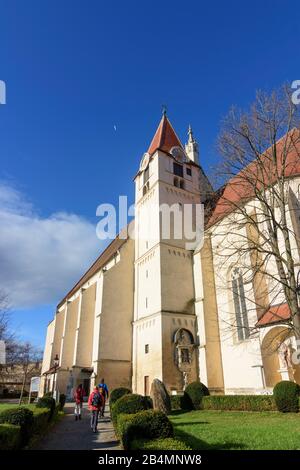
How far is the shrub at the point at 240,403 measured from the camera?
13992mm

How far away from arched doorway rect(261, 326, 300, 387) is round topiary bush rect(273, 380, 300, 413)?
8.76 feet

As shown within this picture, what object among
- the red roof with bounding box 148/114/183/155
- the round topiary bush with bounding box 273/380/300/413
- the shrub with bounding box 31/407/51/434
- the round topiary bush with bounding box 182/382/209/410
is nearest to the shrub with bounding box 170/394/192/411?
the round topiary bush with bounding box 182/382/209/410

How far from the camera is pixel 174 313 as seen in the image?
22656 millimetres

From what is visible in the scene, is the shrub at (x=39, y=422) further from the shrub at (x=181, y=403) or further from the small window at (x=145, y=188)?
the small window at (x=145, y=188)

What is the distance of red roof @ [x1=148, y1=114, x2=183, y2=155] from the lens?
2992 cm

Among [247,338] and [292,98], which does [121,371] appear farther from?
[292,98]

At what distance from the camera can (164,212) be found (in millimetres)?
26141

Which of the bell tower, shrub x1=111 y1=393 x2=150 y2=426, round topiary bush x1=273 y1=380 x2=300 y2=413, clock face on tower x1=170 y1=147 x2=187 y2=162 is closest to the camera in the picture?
shrub x1=111 y1=393 x2=150 y2=426

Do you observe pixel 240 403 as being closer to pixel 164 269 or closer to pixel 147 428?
pixel 147 428

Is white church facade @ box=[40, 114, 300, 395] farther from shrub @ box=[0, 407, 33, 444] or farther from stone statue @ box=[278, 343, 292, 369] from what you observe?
shrub @ box=[0, 407, 33, 444]

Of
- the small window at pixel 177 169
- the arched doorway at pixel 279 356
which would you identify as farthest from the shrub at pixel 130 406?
the small window at pixel 177 169

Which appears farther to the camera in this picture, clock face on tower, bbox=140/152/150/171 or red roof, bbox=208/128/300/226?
clock face on tower, bbox=140/152/150/171

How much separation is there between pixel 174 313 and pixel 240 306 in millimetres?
4603
